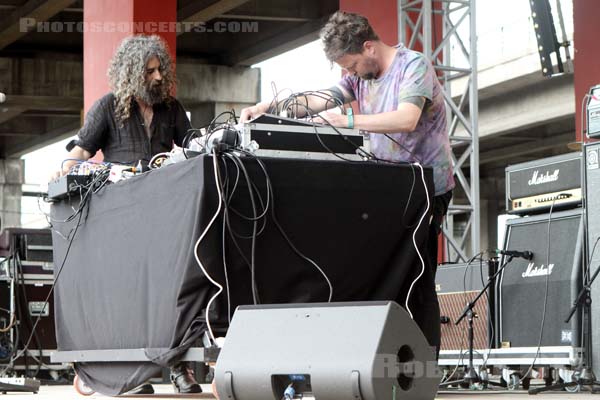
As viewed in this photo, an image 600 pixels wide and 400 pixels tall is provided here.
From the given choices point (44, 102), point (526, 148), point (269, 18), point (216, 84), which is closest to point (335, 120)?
point (269, 18)

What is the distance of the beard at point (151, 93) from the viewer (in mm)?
4902

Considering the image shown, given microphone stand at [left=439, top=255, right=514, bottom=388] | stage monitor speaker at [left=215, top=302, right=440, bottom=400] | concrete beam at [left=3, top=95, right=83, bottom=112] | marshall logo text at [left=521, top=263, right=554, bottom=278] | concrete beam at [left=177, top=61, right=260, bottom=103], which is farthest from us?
concrete beam at [left=3, top=95, right=83, bottom=112]

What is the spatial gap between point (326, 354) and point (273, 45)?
16553mm

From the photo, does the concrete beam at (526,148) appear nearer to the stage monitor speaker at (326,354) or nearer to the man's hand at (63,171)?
the man's hand at (63,171)

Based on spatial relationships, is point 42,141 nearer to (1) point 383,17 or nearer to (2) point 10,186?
(2) point 10,186

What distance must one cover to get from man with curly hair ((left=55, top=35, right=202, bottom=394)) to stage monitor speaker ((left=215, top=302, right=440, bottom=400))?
5.61 feet

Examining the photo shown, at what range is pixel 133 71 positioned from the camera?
16.1 ft

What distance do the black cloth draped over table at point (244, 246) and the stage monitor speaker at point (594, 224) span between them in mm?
1237

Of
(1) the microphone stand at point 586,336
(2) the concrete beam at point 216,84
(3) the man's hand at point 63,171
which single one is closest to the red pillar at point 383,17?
(1) the microphone stand at point 586,336

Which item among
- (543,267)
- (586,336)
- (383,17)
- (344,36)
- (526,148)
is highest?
(383,17)

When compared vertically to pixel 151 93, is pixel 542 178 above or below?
below

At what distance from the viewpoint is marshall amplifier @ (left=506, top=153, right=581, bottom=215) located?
18.1 feet

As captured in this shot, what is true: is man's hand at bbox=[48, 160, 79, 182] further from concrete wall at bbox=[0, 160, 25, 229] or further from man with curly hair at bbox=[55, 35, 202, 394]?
concrete wall at bbox=[0, 160, 25, 229]

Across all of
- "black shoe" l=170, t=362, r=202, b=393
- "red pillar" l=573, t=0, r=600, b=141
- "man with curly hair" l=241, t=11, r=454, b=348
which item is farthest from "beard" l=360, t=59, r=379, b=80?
"red pillar" l=573, t=0, r=600, b=141
